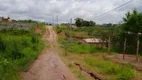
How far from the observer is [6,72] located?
37.3 ft

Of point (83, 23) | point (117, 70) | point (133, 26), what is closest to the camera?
point (117, 70)

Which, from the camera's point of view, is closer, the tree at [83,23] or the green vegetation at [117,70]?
the green vegetation at [117,70]

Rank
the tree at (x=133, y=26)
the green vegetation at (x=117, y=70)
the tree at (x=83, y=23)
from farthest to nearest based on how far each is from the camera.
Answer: the tree at (x=83, y=23) < the tree at (x=133, y=26) < the green vegetation at (x=117, y=70)

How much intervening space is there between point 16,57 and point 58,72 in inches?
141

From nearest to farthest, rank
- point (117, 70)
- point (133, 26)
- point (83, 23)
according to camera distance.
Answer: point (117, 70)
point (133, 26)
point (83, 23)

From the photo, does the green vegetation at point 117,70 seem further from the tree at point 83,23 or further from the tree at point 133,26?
the tree at point 83,23

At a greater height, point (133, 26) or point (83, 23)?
point (83, 23)

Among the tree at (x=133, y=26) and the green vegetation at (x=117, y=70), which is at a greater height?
the tree at (x=133, y=26)

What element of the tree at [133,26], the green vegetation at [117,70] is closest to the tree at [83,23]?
the tree at [133,26]

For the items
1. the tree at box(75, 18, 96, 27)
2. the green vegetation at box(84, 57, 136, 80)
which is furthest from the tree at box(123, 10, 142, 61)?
the tree at box(75, 18, 96, 27)

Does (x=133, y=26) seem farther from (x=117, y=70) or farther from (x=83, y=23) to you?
(x=83, y=23)

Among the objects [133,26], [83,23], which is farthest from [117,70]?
[83,23]

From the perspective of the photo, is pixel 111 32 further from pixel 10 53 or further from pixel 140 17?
pixel 10 53

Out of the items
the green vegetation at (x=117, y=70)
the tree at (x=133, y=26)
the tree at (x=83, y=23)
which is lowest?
the green vegetation at (x=117, y=70)
